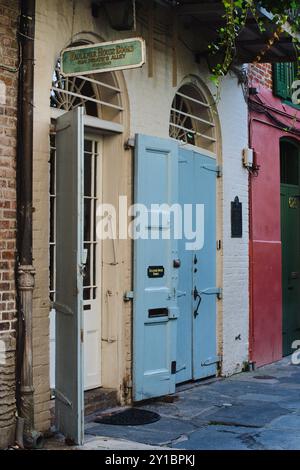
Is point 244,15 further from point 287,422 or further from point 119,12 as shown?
point 287,422

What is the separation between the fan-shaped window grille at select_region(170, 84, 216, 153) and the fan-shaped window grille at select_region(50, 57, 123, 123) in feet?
4.32

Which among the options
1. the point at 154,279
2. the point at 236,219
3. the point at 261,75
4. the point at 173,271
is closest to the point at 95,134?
the point at 154,279

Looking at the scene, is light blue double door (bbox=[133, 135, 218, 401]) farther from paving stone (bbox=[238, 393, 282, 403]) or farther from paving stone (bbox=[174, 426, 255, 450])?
paving stone (bbox=[174, 426, 255, 450])

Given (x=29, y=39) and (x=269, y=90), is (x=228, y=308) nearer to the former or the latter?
(x=269, y=90)

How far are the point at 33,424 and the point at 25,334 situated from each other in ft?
2.41

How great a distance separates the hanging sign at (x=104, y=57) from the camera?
230 inches

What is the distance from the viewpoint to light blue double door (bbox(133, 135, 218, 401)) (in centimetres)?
751

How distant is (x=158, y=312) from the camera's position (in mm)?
7738

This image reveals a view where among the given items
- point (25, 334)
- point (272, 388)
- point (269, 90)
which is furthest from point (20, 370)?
point (269, 90)

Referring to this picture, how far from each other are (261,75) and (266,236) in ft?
7.75

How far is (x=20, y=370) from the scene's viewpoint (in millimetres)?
5891

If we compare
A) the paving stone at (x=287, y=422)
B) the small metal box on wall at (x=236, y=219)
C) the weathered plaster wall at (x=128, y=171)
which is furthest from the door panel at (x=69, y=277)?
the small metal box on wall at (x=236, y=219)

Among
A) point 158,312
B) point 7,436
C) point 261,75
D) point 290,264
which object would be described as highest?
point 261,75

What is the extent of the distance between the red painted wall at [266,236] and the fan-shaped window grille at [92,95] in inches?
130
